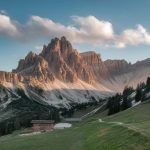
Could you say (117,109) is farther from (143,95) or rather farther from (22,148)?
(22,148)

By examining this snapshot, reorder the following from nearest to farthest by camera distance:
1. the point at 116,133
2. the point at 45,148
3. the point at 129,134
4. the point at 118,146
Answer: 1. the point at 118,146
2. the point at 129,134
3. the point at 116,133
4. the point at 45,148

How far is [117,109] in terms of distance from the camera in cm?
19025

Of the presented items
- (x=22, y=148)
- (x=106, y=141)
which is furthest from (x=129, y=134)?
(x=22, y=148)

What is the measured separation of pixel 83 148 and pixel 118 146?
10107mm

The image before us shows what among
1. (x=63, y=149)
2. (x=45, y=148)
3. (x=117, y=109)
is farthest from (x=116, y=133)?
(x=117, y=109)

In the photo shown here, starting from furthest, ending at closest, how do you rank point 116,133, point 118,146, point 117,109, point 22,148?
point 117,109
point 22,148
point 116,133
point 118,146

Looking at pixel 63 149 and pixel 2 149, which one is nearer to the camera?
pixel 63 149

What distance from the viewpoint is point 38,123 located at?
533 feet

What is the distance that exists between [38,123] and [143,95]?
5819 cm

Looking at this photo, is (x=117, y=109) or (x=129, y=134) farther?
(x=117, y=109)

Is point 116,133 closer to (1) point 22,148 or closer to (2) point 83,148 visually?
(2) point 83,148

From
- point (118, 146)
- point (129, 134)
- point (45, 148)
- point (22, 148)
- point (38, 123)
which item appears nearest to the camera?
point (118, 146)

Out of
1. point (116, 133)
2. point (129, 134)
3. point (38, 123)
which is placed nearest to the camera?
point (129, 134)

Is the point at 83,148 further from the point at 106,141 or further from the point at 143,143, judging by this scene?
the point at 143,143
